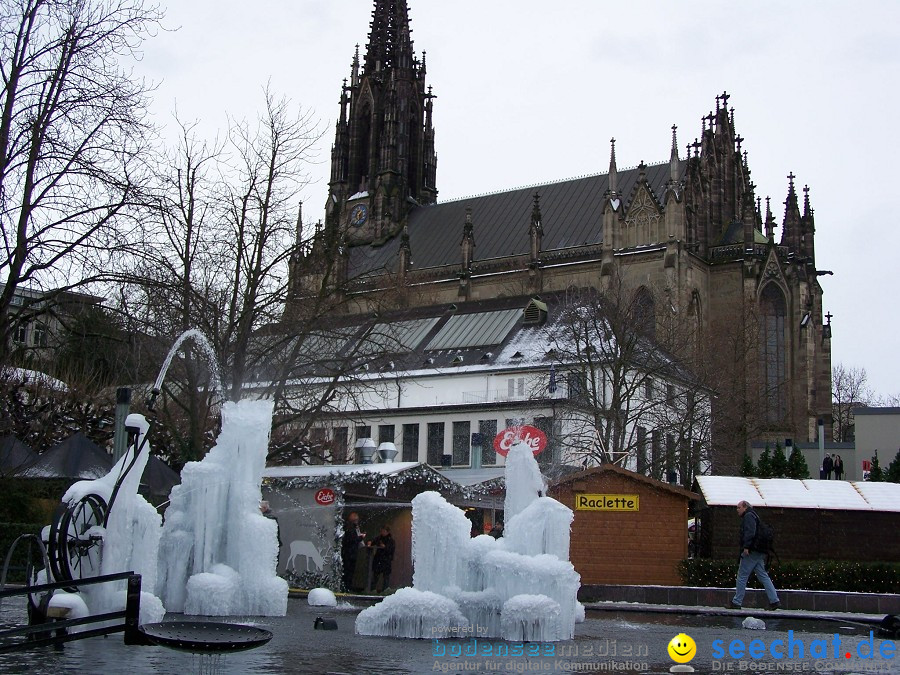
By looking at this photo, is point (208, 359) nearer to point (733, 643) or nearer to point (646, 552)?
point (646, 552)

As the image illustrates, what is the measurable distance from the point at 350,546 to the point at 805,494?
925 centimetres

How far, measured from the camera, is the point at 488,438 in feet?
170

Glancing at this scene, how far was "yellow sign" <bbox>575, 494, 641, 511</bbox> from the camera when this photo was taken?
23.0 metres

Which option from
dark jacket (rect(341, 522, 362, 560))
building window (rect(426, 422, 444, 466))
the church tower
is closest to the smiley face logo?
dark jacket (rect(341, 522, 362, 560))

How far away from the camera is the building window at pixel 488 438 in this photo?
5184 centimetres

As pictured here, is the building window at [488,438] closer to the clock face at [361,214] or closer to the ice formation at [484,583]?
the ice formation at [484,583]

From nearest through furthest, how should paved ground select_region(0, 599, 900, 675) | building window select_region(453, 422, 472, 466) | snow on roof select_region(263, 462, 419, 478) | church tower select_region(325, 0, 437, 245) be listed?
paved ground select_region(0, 599, 900, 675), snow on roof select_region(263, 462, 419, 478), building window select_region(453, 422, 472, 466), church tower select_region(325, 0, 437, 245)

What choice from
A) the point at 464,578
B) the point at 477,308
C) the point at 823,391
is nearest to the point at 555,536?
the point at 464,578

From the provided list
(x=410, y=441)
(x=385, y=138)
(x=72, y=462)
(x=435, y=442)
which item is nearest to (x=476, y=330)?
(x=410, y=441)

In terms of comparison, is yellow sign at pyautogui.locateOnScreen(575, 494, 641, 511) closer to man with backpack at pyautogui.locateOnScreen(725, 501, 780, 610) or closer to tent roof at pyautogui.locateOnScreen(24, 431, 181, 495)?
man with backpack at pyautogui.locateOnScreen(725, 501, 780, 610)

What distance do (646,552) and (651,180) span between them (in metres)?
56.0

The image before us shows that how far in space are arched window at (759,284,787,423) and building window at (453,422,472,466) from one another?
22.3 meters

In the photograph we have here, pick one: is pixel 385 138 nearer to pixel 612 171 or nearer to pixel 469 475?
pixel 612 171

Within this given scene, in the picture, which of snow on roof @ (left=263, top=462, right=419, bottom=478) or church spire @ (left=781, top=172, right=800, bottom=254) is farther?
church spire @ (left=781, top=172, right=800, bottom=254)
